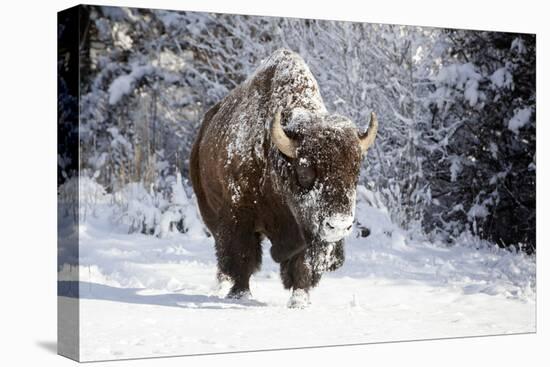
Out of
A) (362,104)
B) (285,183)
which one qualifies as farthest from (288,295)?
(362,104)

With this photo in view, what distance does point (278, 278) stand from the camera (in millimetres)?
7879

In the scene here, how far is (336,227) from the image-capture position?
7105 millimetres

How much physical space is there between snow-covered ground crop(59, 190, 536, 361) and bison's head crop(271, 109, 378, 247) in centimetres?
72

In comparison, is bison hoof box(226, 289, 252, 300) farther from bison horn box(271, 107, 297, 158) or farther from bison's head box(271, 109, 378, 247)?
bison horn box(271, 107, 297, 158)

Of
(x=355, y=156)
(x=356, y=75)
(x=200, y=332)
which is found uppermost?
(x=356, y=75)

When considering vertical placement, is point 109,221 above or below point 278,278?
above

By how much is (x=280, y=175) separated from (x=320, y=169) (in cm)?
48

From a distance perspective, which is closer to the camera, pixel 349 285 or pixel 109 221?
pixel 109 221

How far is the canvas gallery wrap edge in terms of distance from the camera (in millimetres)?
7078

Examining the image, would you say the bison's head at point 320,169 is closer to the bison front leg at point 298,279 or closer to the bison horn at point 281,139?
the bison horn at point 281,139

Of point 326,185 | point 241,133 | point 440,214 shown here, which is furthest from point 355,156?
point 440,214

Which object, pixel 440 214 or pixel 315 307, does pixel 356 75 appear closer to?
pixel 440 214

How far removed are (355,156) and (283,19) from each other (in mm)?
1479

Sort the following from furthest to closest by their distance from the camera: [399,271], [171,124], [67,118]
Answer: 1. [399,271]
2. [171,124]
3. [67,118]
